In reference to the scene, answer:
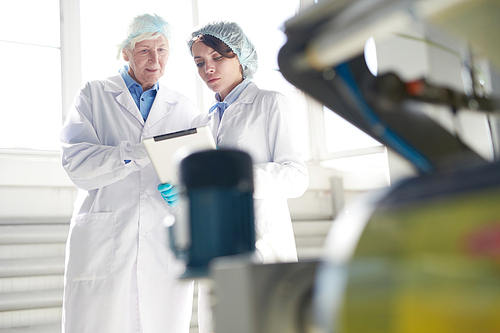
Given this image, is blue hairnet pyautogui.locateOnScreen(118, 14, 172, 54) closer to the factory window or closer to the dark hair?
the dark hair

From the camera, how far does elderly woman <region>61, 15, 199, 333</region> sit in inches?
67.9

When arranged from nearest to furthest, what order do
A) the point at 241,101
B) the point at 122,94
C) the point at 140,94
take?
the point at 241,101, the point at 122,94, the point at 140,94

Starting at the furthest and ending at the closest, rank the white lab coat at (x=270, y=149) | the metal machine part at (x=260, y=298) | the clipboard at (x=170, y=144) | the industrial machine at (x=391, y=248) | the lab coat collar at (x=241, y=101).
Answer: the lab coat collar at (x=241, y=101)
the white lab coat at (x=270, y=149)
the clipboard at (x=170, y=144)
the metal machine part at (x=260, y=298)
the industrial machine at (x=391, y=248)

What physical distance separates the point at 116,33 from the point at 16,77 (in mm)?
736

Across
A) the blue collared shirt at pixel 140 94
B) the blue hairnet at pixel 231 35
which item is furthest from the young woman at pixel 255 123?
the blue collared shirt at pixel 140 94

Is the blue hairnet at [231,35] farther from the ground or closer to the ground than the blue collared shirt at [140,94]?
farther from the ground

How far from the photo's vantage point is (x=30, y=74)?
9.58ft

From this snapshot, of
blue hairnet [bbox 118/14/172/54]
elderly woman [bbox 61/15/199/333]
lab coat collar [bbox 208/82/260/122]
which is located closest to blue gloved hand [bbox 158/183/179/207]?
elderly woman [bbox 61/15/199/333]

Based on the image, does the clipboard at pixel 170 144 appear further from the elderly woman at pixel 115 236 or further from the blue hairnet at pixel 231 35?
the blue hairnet at pixel 231 35

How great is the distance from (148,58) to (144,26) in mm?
145

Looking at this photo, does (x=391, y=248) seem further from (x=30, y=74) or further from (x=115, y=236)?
(x=30, y=74)

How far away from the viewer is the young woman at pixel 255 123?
168 centimetres

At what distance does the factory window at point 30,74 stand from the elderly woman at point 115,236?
3.69ft

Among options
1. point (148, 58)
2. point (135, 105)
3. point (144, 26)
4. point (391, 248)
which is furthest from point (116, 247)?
point (391, 248)
